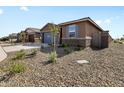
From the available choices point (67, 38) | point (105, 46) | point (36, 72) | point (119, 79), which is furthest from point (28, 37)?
point (119, 79)

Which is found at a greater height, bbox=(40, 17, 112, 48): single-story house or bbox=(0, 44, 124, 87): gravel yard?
bbox=(40, 17, 112, 48): single-story house

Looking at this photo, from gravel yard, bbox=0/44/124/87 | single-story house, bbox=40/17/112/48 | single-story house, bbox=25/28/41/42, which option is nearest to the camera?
gravel yard, bbox=0/44/124/87

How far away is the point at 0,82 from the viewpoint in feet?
19.6

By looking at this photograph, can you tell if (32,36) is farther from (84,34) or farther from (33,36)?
(84,34)

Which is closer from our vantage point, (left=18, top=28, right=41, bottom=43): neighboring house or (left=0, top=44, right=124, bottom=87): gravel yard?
(left=0, top=44, right=124, bottom=87): gravel yard

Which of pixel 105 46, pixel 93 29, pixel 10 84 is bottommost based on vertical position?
pixel 10 84

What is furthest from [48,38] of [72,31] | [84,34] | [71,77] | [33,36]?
[71,77]

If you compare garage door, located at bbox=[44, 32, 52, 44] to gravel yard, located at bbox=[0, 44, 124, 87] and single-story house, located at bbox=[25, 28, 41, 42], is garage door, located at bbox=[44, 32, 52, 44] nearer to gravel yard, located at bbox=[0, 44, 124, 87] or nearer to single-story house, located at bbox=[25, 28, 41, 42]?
single-story house, located at bbox=[25, 28, 41, 42]

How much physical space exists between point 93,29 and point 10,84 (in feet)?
43.5

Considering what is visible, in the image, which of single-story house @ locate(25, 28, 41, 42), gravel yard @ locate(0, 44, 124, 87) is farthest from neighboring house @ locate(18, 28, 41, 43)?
gravel yard @ locate(0, 44, 124, 87)

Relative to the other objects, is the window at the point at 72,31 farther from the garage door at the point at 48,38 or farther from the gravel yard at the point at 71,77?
the gravel yard at the point at 71,77

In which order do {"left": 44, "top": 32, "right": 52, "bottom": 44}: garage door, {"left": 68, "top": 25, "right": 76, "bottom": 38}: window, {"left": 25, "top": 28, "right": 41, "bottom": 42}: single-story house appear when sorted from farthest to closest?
{"left": 25, "top": 28, "right": 41, "bottom": 42}: single-story house
{"left": 44, "top": 32, "right": 52, "bottom": 44}: garage door
{"left": 68, "top": 25, "right": 76, "bottom": 38}: window

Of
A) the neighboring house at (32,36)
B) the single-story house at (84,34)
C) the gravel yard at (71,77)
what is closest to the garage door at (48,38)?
the single-story house at (84,34)
